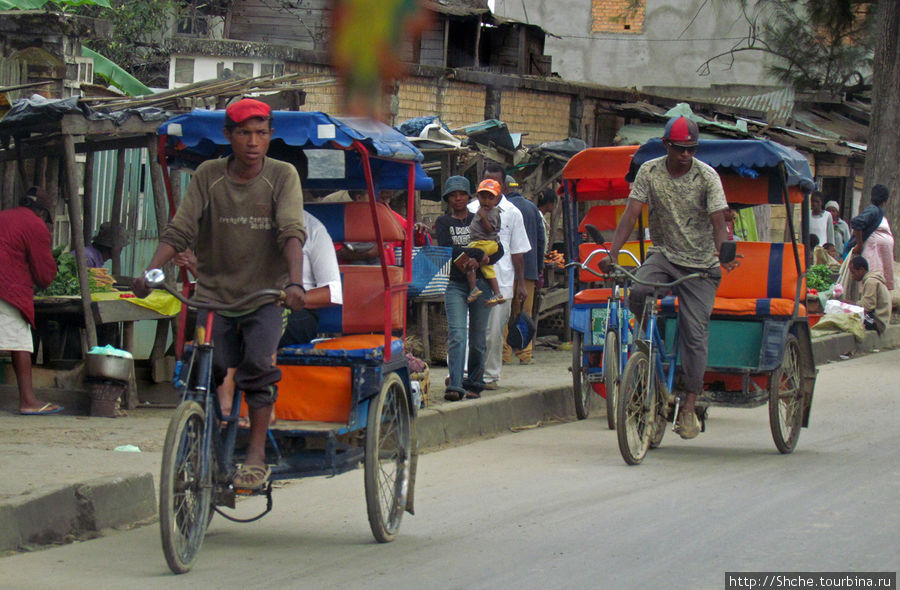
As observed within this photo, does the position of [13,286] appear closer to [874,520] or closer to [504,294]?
[504,294]

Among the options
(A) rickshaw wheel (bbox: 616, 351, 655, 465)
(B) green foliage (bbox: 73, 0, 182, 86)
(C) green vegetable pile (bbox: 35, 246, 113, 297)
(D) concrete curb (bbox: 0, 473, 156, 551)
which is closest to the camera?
(D) concrete curb (bbox: 0, 473, 156, 551)

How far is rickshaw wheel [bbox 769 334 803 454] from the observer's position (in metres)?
7.64

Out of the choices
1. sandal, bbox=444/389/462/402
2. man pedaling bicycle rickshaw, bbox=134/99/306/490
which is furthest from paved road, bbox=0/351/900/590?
sandal, bbox=444/389/462/402

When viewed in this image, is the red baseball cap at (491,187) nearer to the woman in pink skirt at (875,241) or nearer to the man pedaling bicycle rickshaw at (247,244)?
the man pedaling bicycle rickshaw at (247,244)

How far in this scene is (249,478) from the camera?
4.82 meters

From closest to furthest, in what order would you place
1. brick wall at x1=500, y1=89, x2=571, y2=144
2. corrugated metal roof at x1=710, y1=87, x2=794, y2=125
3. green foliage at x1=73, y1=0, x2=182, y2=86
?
green foliage at x1=73, y1=0, x2=182, y2=86
brick wall at x1=500, y1=89, x2=571, y2=144
corrugated metal roof at x1=710, y1=87, x2=794, y2=125

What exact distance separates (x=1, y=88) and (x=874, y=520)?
20.8 ft

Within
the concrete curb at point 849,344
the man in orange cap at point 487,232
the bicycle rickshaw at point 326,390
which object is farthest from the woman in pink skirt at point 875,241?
the bicycle rickshaw at point 326,390

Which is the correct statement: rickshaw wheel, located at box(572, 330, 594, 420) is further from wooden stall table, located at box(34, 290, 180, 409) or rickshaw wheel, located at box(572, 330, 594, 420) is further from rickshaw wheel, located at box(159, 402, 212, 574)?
rickshaw wheel, located at box(159, 402, 212, 574)

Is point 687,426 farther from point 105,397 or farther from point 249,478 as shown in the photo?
point 105,397

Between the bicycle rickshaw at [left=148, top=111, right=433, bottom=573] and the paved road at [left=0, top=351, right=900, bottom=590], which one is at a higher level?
the bicycle rickshaw at [left=148, top=111, right=433, bottom=573]

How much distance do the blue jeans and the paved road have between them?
3.91 feet

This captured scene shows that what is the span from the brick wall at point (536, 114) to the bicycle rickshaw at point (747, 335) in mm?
9490

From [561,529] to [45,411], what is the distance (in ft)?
15.2
